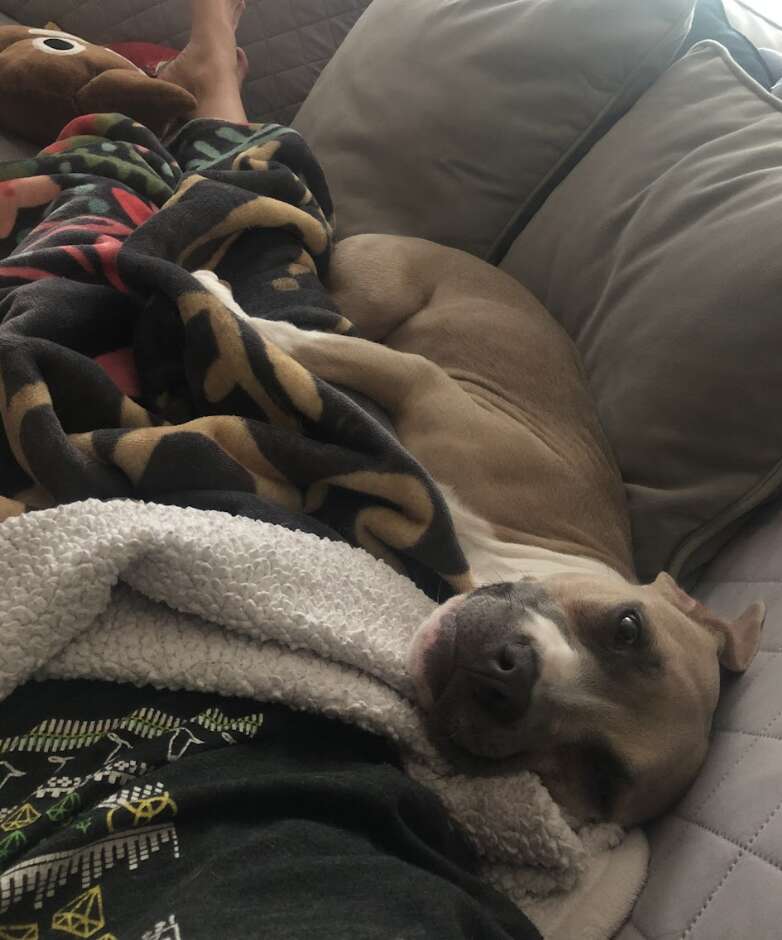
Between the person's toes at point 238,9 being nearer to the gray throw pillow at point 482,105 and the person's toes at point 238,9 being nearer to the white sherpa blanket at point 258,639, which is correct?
the gray throw pillow at point 482,105

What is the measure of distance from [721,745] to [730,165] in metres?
0.91

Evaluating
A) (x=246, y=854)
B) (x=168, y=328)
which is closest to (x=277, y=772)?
(x=246, y=854)

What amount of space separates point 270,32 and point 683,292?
1576 millimetres

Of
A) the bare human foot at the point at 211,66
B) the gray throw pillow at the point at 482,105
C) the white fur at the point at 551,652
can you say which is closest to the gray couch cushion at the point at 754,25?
the gray throw pillow at the point at 482,105

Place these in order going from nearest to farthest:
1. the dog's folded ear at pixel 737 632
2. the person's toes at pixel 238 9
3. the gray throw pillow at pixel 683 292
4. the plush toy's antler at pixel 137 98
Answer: the dog's folded ear at pixel 737 632 → the gray throw pillow at pixel 683 292 → the plush toy's antler at pixel 137 98 → the person's toes at pixel 238 9

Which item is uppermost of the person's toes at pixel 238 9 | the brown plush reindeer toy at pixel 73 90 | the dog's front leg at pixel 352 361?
the person's toes at pixel 238 9

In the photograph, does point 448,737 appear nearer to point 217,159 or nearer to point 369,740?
point 369,740

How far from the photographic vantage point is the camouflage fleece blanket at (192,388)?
952 mm

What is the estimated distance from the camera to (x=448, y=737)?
91 centimetres

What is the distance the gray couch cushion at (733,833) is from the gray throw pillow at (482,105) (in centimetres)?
91

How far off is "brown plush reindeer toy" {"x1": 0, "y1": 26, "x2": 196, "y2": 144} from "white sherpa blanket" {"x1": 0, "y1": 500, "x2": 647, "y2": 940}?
133cm

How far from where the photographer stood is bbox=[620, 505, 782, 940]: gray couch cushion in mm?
744

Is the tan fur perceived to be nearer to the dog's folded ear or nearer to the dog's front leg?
the dog's front leg

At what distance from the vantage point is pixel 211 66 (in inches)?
81.8
